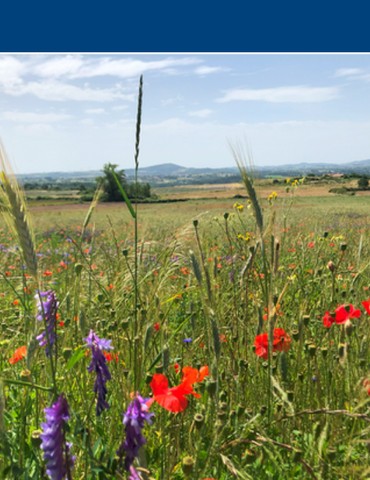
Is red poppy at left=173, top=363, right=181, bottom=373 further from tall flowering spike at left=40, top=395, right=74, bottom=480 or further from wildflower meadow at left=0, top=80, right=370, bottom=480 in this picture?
tall flowering spike at left=40, top=395, right=74, bottom=480

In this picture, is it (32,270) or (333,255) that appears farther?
(333,255)

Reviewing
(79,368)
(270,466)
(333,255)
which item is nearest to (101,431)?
(79,368)

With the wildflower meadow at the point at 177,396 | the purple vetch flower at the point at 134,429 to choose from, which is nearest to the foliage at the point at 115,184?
the wildflower meadow at the point at 177,396

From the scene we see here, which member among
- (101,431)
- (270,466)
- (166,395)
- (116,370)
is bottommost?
(270,466)

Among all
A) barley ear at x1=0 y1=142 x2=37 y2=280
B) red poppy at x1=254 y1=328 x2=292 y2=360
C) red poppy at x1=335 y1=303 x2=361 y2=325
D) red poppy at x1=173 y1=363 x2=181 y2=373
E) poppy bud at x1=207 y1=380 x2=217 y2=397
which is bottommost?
red poppy at x1=173 y1=363 x2=181 y2=373

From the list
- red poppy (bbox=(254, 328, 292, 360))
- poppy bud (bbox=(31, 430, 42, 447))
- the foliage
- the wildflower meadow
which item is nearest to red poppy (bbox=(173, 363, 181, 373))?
the wildflower meadow

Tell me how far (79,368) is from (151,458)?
528 mm

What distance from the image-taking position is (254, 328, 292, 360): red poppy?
196 cm

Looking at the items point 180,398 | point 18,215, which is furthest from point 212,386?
point 18,215

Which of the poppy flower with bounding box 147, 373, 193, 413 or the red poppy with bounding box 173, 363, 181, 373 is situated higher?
the poppy flower with bounding box 147, 373, 193, 413

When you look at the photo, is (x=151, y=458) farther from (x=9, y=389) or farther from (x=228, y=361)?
(x=9, y=389)

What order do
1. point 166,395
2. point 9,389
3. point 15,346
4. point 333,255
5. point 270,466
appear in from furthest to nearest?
point 333,255 → point 15,346 → point 9,389 → point 270,466 → point 166,395

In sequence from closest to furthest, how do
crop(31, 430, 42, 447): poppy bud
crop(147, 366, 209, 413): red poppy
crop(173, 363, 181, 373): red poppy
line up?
crop(31, 430, 42, 447): poppy bud → crop(147, 366, 209, 413): red poppy → crop(173, 363, 181, 373): red poppy

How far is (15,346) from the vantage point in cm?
299
